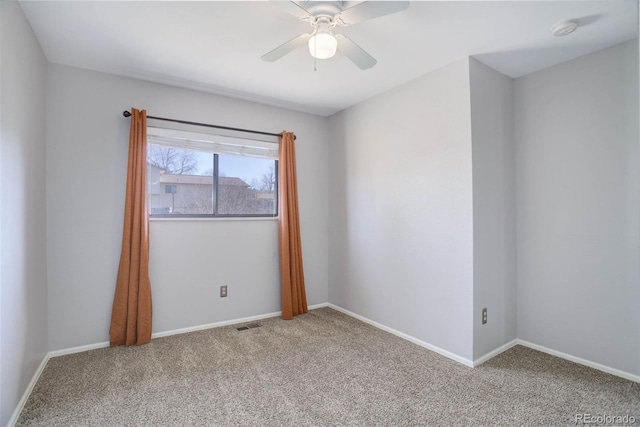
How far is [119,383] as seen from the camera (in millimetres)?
2143

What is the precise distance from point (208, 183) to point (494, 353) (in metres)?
3.05

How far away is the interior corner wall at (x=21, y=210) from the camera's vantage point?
1.66 m

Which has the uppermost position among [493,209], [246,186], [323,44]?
[323,44]

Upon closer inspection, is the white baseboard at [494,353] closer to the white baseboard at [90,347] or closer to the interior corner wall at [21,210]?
the white baseboard at [90,347]

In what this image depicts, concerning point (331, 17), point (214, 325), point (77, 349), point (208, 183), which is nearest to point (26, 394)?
point (77, 349)

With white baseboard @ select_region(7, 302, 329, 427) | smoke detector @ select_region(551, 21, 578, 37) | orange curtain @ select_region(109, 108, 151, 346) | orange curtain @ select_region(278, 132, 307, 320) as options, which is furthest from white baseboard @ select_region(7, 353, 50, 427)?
smoke detector @ select_region(551, 21, 578, 37)

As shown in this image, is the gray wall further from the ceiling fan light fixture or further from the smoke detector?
the smoke detector

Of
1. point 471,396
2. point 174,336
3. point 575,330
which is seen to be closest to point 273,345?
point 174,336

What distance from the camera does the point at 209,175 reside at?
3.32m

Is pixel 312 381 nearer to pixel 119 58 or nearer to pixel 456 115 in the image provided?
pixel 456 115

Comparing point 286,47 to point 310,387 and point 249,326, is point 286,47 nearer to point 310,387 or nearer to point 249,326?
point 310,387

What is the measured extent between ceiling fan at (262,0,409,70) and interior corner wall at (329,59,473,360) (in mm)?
940

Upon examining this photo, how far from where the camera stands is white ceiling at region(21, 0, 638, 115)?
75.0 inches

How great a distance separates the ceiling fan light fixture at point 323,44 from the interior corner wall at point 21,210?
1.61 m
